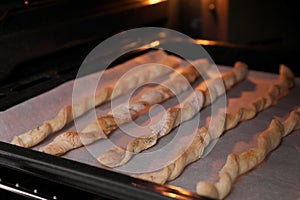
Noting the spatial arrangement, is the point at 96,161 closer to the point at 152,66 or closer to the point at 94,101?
the point at 94,101

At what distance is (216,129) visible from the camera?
100cm

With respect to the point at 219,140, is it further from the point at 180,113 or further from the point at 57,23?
the point at 57,23

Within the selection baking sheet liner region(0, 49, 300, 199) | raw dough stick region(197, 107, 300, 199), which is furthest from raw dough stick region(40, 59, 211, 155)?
raw dough stick region(197, 107, 300, 199)

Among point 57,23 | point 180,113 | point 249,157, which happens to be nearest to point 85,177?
point 249,157

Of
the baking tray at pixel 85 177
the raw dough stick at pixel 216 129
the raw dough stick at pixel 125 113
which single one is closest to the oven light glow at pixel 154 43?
the raw dough stick at pixel 125 113

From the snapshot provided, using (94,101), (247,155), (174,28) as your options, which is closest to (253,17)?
(174,28)

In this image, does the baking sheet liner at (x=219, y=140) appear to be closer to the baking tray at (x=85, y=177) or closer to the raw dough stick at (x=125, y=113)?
the raw dough stick at (x=125, y=113)

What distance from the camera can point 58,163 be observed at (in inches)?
28.7

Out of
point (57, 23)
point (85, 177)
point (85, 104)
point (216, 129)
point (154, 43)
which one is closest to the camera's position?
point (85, 177)

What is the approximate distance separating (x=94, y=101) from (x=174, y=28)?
1.56ft

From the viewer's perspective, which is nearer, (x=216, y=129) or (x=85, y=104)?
(x=216, y=129)

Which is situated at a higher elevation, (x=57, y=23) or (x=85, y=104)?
(x=57, y=23)

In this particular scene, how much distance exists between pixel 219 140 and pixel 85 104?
297 millimetres

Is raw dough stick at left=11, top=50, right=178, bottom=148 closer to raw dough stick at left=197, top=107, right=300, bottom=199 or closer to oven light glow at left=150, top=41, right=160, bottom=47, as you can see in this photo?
oven light glow at left=150, top=41, right=160, bottom=47
